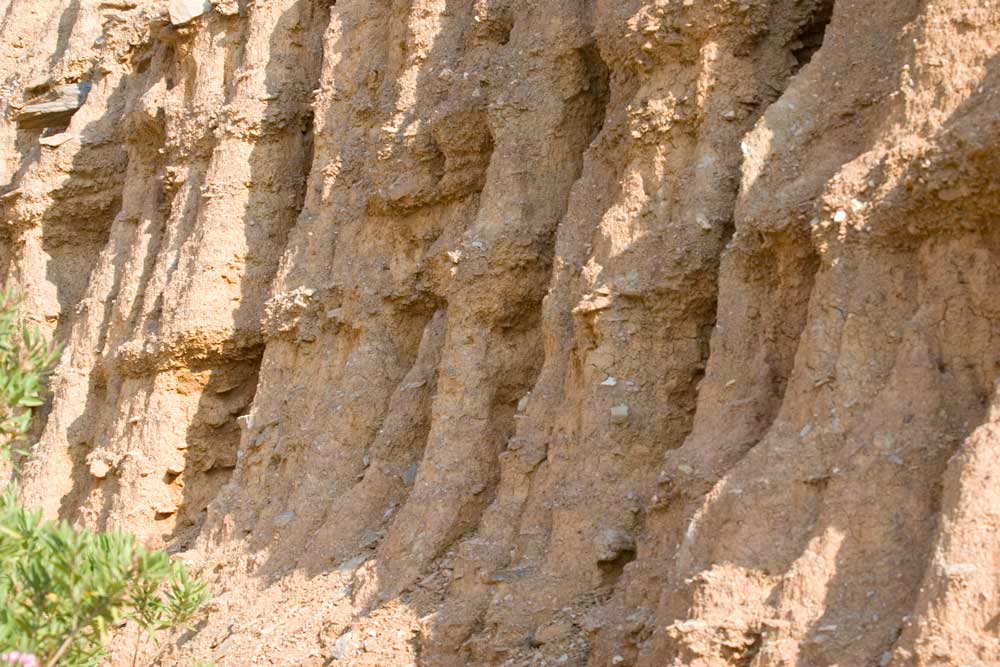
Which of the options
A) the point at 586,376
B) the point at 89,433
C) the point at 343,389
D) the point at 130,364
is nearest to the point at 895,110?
the point at 586,376

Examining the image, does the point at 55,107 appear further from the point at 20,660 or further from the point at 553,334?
the point at 20,660

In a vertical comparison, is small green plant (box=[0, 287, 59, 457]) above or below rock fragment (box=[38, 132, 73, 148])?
below

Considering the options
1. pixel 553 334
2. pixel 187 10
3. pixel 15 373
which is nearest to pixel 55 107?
pixel 187 10

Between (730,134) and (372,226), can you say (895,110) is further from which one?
(372,226)

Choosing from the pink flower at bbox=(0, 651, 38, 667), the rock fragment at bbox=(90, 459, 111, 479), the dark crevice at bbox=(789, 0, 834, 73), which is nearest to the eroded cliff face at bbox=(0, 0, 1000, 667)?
the dark crevice at bbox=(789, 0, 834, 73)

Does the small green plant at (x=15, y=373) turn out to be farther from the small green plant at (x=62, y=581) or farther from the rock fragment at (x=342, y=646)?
the rock fragment at (x=342, y=646)

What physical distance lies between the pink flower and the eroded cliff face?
352cm

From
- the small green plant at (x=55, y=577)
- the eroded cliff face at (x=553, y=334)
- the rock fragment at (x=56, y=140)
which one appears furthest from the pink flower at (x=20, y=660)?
the rock fragment at (x=56, y=140)

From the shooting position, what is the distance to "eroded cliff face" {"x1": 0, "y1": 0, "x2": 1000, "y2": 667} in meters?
8.37

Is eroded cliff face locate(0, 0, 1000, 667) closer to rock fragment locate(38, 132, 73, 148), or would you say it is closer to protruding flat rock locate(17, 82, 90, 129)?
rock fragment locate(38, 132, 73, 148)

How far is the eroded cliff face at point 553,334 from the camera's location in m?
8.37

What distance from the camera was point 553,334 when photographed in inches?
457

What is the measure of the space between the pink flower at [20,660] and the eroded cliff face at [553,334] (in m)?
3.52

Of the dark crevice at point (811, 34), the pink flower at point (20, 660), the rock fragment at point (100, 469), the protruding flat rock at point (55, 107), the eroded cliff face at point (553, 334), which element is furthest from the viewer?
the protruding flat rock at point (55, 107)
